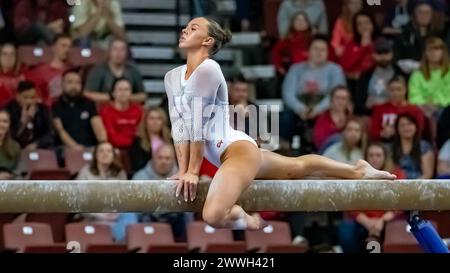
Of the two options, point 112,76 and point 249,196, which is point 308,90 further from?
point 249,196

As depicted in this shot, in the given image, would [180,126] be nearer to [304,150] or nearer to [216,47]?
[216,47]

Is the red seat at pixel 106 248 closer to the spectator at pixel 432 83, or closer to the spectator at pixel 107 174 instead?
the spectator at pixel 107 174

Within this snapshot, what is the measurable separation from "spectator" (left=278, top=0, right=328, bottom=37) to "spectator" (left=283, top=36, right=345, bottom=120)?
53 cm

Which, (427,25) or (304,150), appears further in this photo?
(427,25)

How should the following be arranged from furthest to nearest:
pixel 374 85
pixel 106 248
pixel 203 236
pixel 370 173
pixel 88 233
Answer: pixel 374 85
pixel 203 236
pixel 88 233
pixel 106 248
pixel 370 173

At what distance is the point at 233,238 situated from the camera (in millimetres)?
10062

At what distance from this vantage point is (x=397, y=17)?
1185cm

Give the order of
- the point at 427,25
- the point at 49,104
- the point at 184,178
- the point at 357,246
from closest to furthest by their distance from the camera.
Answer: the point at 184,178 < the point at 357,246 < the point at 49,104 < the point at 427,25

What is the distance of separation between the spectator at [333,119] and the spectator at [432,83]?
1.95 ft

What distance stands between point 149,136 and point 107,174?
0.66m

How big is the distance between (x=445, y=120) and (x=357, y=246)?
1538 millimetres

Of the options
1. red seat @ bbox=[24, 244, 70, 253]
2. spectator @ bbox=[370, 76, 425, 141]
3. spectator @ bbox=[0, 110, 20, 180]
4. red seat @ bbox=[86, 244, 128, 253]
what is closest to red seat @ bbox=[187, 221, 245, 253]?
red seat @ bbox=[86, 244, 128, 253]

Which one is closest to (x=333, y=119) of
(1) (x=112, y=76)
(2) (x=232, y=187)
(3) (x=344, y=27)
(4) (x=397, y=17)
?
(3) (x=344, y=27)
